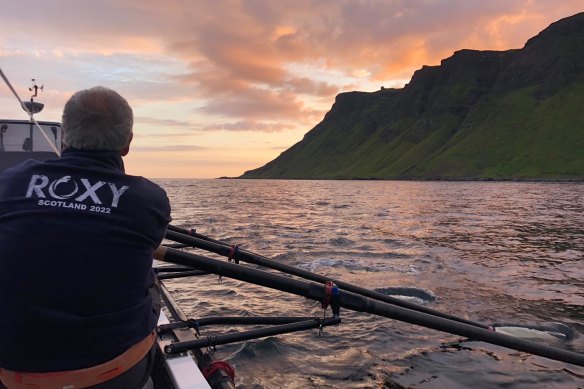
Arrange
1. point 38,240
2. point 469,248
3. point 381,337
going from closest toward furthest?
point 38,240 → point 381,337 → point 469,248

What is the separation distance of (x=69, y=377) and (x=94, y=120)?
1.79m

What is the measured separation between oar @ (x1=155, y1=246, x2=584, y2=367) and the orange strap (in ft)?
3.81

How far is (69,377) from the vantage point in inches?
114

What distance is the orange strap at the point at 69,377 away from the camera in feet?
9.46

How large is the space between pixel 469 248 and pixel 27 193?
70.4ft

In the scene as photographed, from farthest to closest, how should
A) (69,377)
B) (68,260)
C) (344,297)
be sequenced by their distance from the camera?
(344,297) → (69,377) → (68,260)

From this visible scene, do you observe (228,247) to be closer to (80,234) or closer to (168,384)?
(168,384)

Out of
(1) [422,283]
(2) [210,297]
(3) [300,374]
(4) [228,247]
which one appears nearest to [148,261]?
(4) [228,247]

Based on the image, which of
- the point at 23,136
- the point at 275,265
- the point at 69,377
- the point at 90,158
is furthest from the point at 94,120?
the point at 23,136

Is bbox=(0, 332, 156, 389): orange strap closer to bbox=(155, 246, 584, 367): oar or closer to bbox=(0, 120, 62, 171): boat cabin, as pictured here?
bbox=(155, 246, 584, 367): oar

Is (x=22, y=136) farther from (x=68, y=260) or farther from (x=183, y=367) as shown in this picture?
(x=68, y=260)

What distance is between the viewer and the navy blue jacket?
2.76 m

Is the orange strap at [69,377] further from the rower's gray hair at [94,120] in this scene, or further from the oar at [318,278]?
the oar at [318,278]

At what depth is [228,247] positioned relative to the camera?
666 cm
